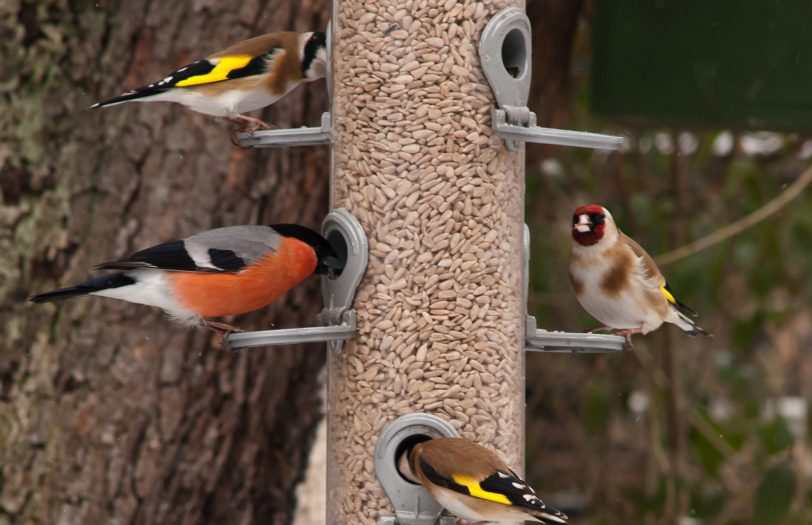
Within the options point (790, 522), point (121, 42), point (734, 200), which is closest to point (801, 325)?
point (734, 200)

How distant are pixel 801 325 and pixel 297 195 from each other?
187 inches

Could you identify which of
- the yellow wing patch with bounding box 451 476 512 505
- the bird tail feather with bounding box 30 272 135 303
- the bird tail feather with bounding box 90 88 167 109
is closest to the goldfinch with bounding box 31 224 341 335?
the bird tail feather with bounding box 30 272 135 303

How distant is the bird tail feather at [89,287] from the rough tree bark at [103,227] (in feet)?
3.69

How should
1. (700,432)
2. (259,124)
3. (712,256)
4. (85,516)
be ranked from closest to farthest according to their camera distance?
(259,124)
(85,516)
(700,432)
(712,256)

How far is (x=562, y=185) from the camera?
23.1ft

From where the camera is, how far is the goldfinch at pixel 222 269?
356cm

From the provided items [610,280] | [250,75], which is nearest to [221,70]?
[250,75]

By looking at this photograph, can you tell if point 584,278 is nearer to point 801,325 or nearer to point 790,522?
point 790,522

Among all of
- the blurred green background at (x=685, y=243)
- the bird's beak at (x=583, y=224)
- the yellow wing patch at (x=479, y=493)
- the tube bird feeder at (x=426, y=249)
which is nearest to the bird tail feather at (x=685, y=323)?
the bird's beak at (x=583, y=224)

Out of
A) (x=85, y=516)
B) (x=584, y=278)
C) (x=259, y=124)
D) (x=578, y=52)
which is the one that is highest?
(x=578, y=52)

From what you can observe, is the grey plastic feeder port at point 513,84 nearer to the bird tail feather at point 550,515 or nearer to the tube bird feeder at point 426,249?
the tube bird feeder at point 426,249

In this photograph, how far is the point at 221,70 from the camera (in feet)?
12.8

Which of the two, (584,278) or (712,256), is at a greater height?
(712,256)

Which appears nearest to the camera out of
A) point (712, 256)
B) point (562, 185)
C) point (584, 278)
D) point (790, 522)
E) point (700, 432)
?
point (584, 278)
